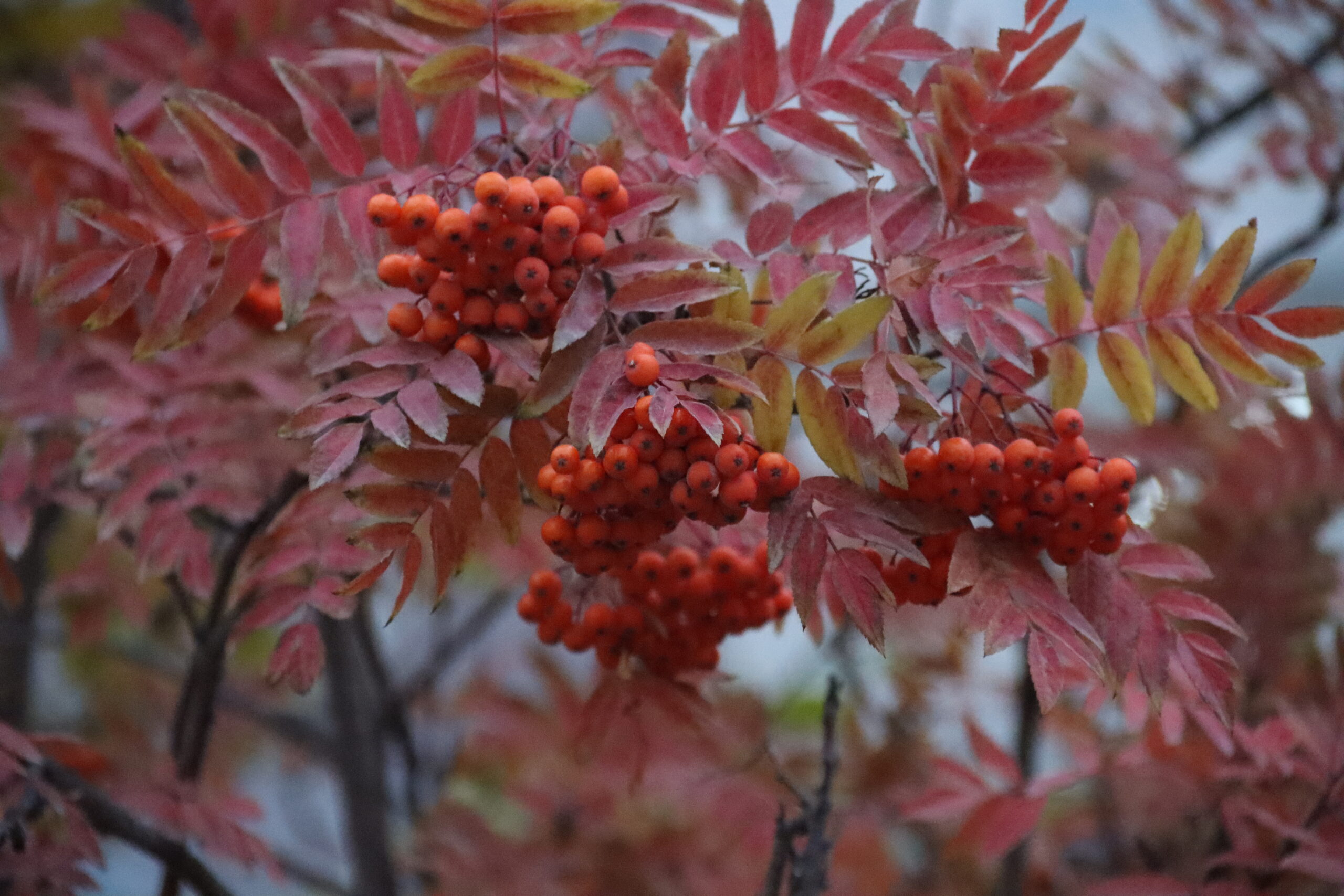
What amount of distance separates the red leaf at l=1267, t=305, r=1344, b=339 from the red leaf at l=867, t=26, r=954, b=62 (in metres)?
0.28

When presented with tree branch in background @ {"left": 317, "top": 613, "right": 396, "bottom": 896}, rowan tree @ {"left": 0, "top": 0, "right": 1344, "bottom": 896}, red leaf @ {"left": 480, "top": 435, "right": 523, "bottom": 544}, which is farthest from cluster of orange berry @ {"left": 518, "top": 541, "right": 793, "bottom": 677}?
tree branch in background @ {"left": 317, "top": 613, "right": 396, "bottom": 896}

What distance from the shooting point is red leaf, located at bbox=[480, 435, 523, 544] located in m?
0.69

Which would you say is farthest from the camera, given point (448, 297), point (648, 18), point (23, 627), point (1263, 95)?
point (1263, 95)

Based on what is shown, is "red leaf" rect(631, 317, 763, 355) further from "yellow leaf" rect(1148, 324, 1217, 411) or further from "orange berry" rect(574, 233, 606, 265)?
"yellow leaf" rect(1148, 324, 1217, 411)

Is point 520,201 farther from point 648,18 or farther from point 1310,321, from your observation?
point 1310,321

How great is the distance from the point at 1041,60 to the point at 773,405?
0.98ft

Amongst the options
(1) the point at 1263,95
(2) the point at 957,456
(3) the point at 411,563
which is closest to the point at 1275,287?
(2) the point at 957,456

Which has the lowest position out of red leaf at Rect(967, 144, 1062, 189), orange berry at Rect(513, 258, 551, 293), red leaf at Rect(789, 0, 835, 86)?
orange berry at Rect(513, 258, 551, 293)

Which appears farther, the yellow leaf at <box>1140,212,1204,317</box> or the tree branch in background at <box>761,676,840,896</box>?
the tree branch in background at <box>761,676,840,896</box>

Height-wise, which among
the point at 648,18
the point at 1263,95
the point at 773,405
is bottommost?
the point at 773,405

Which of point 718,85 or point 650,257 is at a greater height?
point 718,85

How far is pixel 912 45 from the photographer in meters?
0.72

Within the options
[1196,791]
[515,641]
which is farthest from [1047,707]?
[515,641]

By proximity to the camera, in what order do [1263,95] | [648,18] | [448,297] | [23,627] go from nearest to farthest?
[448,297] → [648,18] → [23,627] → [1263,95]
